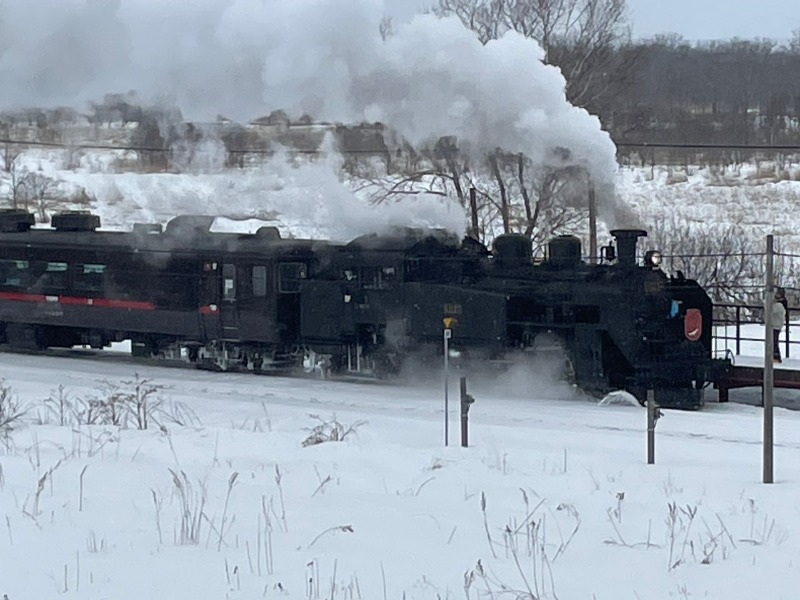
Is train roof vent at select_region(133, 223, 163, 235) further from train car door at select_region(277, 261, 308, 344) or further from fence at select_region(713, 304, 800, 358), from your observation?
fence at select_region(713, 304, 800, 358)

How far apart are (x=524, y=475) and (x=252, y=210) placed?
13536 mm

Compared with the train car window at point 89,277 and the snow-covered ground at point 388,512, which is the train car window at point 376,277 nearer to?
the snow-covered ground at point 388,512

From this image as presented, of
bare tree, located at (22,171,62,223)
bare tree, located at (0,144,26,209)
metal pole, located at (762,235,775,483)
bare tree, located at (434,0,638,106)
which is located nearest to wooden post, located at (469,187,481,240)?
bare tree, located at (434,0,638,106)

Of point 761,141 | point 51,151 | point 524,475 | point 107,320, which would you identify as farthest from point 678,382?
point 761,141

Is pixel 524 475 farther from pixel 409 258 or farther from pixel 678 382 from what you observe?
pixel 409 258

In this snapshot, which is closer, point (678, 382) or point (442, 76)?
point (678, 382)

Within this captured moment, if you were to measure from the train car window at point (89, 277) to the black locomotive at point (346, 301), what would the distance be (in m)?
0.03

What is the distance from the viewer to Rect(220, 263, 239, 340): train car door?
2050 cm

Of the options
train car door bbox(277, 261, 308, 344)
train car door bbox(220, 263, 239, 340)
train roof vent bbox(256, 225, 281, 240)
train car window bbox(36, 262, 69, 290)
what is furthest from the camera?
train car window bbox(36, 262, 69, 290)

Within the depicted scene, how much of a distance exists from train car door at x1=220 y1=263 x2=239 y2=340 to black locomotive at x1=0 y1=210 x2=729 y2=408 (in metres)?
0.02

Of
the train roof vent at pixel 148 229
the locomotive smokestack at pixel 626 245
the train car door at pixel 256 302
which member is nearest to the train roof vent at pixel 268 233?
the train car door at pixel 256 302

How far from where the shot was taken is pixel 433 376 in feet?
62.6

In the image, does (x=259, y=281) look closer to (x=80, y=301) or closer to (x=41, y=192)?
(x=80, y=301)

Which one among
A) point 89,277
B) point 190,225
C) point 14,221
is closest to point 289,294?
point 190,225
